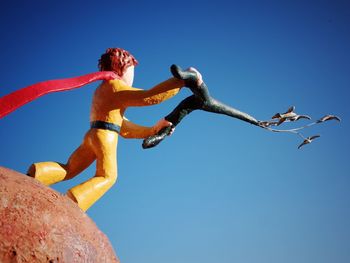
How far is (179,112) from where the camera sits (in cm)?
336

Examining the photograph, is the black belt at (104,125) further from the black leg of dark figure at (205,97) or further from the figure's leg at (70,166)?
the black leg of dark figure at (205,97)

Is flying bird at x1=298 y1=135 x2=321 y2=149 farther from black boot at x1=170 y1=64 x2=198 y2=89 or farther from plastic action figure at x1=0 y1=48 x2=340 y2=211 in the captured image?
black boot at x1=170 y1=64 x2=198 y2=89

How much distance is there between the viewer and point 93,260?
197 cm

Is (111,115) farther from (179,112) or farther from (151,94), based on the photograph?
(179,112)

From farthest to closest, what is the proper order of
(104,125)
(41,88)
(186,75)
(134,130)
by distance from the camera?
(134,130), (104,125), (186,75), (41,88)

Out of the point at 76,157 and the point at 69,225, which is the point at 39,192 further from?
the point at 76,157

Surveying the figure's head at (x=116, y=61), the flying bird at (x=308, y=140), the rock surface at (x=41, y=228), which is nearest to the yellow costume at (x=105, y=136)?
the figure's head at (x=116, y=61)

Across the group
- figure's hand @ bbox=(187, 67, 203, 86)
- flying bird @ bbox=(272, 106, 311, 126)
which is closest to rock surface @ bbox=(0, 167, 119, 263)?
figure's hand @ bbox=(187, 67, 203, 86)

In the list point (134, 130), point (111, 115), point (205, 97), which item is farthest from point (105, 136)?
point (205, 97)

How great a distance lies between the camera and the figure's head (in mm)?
3592

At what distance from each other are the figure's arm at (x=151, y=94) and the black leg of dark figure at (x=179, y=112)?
14 centimetres

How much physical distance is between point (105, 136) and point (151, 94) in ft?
Answer: 1.71

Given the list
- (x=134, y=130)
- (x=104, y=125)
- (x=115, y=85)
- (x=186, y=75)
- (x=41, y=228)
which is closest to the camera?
(x=41, y=228)

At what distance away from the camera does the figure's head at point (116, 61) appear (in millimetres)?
3592
